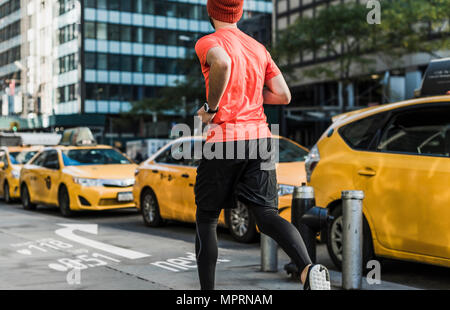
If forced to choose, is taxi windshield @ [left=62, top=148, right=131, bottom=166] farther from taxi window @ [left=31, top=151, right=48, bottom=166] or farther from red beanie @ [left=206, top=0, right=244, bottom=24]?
red beanie @ [left=206, top=0, right=244, bottom=24]

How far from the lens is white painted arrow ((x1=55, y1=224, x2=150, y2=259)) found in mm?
7383

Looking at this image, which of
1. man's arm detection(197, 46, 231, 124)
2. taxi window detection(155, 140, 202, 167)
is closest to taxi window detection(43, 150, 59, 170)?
taxi window detection(155, 140, 202, 167)

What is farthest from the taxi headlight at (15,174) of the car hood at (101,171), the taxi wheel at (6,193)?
the car hood at (101,171)

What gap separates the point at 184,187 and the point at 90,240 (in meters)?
1.69

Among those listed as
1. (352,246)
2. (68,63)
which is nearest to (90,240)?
(352,246)

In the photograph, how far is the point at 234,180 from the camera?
348 centimetres

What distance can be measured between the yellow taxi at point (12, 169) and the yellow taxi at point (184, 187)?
7.08 metres

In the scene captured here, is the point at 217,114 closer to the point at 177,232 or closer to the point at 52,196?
the point at 177,232

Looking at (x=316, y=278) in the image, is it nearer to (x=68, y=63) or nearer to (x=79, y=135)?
(x=79, y=135)

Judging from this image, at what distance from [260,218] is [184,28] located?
66303 mm

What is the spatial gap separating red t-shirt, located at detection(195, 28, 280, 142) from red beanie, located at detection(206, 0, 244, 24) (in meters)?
0.07

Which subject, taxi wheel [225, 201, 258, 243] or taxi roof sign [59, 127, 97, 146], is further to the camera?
taxi roof sign [59, 127, 97, 146]

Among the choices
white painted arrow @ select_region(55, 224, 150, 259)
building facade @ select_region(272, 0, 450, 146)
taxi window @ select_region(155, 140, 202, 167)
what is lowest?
white painted arrow @ select_region(55, 224, 150, 259)

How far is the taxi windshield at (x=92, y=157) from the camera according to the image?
13.5m
